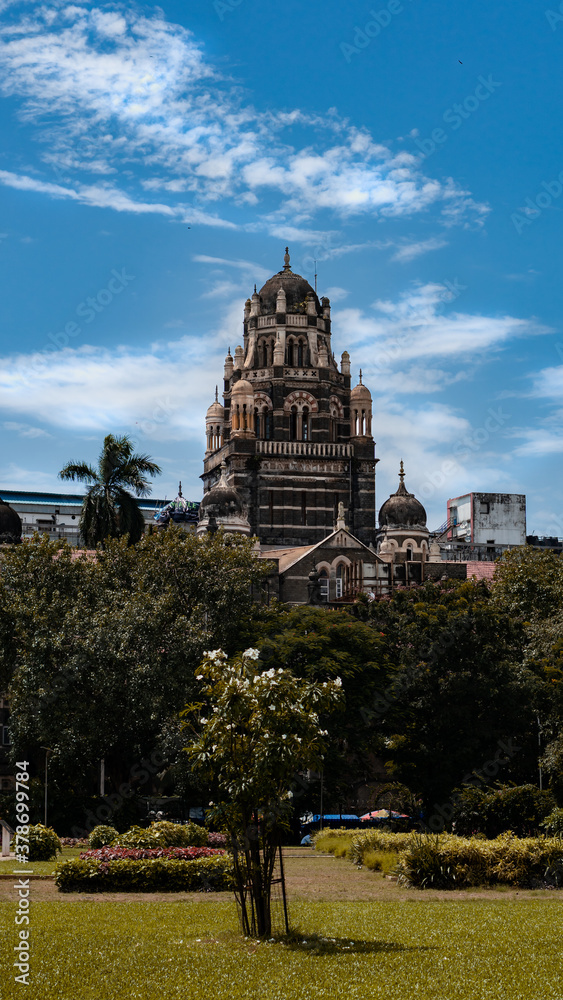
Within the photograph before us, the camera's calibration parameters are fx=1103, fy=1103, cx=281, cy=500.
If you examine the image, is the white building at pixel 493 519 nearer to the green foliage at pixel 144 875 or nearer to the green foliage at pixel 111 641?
the green foliage at pixel 111 641

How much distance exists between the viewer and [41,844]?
1059 inches

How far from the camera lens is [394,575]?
60344 millimetres

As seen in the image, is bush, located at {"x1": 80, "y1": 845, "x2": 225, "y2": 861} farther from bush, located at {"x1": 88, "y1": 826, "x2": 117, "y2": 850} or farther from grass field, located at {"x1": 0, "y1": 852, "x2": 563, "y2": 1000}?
bush, located at {"x1": 88, "y1": 826, "x2": 117, "y2": 850}

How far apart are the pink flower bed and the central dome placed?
55.9 m

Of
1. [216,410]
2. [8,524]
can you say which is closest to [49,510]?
[216,410]

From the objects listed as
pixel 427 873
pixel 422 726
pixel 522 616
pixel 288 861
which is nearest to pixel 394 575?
pixel 522 616

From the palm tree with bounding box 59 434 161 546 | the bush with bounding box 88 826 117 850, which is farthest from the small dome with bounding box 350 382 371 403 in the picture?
the bush with bounding box 88 826 117 850

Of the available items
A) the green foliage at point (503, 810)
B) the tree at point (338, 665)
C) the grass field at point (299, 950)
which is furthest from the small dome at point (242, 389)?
the grass field at point (299, 950)

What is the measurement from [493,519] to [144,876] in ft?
265

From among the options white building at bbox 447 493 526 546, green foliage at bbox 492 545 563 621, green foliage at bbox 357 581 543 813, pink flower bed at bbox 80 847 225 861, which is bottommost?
pink flower bed at bbox 80 847 225 861

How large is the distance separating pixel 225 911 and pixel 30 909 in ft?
10.8

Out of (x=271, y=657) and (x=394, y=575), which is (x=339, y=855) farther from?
(x=394, y=575)

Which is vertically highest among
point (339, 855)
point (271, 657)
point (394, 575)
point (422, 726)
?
point (394, 575)

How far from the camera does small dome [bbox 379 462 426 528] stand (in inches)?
2569
